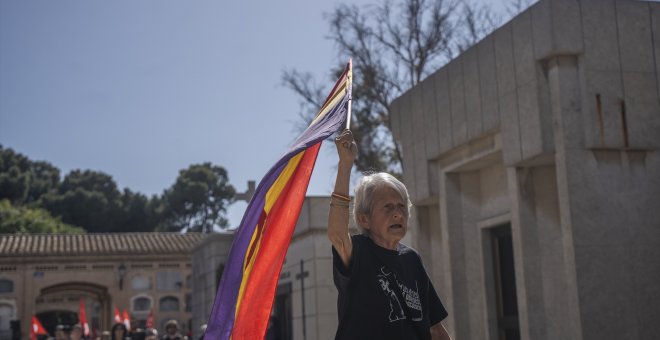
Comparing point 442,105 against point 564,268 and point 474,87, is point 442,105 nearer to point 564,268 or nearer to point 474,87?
point 474,87

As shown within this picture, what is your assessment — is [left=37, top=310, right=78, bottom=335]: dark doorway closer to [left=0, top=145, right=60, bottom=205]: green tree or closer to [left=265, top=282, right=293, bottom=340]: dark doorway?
[left=0, top=145, right=60, bottom=205]: green tree

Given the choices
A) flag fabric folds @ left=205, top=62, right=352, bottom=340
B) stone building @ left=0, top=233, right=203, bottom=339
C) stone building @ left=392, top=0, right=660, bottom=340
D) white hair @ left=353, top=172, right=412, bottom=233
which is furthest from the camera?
stone building @ left=0, top=233, right=203, bottom=339

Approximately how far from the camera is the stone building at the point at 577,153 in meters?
8.80

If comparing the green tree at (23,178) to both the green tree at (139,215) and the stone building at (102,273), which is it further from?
the stone building at (102,273)

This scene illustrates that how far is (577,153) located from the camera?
891 cm

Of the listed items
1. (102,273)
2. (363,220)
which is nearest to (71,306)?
(102,273)

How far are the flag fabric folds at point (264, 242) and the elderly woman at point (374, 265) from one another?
1.62 ft

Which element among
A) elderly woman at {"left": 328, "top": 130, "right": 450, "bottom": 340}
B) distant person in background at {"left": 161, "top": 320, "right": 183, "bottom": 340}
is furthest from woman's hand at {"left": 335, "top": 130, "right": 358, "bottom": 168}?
distant person in background at {"left": 161, "top": 320, "right": 183, "bottom": 340}

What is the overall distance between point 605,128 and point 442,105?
8.91ft

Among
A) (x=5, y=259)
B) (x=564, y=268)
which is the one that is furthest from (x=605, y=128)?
(x=5, y=259)

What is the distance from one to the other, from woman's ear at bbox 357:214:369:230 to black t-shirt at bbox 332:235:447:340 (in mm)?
83

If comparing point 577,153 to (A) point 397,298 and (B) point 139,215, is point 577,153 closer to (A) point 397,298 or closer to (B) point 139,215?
(A) point 397,298

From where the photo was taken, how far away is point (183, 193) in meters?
102

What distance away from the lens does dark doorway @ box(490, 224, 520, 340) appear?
1077 centimetres
